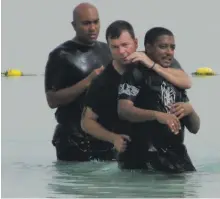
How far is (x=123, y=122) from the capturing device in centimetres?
1388

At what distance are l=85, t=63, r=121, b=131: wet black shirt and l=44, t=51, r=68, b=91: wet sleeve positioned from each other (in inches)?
49.7

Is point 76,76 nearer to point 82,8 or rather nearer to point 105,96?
point 82,8

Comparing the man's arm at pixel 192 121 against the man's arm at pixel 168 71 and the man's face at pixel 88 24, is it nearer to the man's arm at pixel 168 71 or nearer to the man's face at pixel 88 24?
the man's arm at pixel 168 71

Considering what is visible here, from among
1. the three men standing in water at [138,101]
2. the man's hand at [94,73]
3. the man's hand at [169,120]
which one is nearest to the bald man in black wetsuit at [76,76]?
the man's hand at [94,73]

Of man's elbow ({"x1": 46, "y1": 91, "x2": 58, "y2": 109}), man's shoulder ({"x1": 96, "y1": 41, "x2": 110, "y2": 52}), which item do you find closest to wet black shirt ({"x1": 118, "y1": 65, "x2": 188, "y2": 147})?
man's elbow ({"x1": 46, "y1": 91, "x2": 58, "y2": 109})

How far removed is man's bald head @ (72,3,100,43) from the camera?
15.2m

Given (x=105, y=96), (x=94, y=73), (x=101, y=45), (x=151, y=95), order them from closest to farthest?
(x=151, y=95) → (x=105, y=96) → (x=94, y=73) → (x=101, y=45)

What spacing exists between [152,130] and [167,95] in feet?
1.25

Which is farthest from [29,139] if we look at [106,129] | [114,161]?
[106,129]

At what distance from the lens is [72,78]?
15.3m

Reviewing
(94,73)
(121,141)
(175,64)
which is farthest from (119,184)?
(94,73)

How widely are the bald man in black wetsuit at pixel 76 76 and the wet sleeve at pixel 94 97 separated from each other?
0.92 metres

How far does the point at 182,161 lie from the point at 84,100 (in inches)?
54.8

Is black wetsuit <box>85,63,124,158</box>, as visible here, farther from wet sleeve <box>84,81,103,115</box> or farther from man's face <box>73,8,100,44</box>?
man's face <box>73,8,100,44</box>
